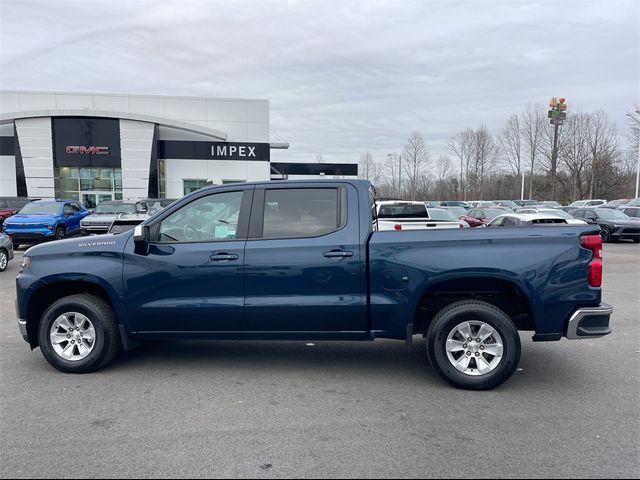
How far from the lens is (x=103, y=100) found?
133 ft

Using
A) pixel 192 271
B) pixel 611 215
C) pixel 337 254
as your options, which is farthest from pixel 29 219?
pixel 611 215

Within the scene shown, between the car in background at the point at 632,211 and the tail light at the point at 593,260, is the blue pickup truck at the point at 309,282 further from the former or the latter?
the car in background at the point at 632,211

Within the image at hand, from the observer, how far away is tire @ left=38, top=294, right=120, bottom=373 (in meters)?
5.04

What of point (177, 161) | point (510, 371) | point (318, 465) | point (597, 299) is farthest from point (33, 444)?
point (177, 161)

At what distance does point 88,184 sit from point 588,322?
40.1 metres

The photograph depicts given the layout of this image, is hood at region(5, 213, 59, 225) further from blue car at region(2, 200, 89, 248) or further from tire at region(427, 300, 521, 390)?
tire at region(427, 300, 521, 390)

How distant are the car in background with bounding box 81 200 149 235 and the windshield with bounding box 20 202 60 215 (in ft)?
4.45

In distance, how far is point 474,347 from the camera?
15.3 feet

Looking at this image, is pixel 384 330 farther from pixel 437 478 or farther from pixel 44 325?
pixel 44 325

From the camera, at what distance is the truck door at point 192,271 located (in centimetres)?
484

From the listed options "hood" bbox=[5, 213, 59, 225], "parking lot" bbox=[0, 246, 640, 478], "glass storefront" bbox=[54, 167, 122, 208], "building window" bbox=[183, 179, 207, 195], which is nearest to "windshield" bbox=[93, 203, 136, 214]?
"hood" bbox=[5, 213, 59, 225]

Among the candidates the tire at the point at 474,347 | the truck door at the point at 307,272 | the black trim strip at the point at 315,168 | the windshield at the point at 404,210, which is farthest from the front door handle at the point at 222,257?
the black trim strip at the point at 315,168

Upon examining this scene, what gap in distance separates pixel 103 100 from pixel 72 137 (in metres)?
4.71

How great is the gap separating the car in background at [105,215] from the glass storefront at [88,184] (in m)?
20.2
